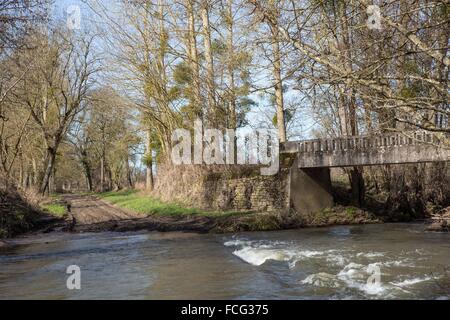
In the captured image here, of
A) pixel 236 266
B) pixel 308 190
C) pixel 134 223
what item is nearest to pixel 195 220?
pixel 134 223

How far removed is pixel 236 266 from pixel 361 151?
13.0 metres

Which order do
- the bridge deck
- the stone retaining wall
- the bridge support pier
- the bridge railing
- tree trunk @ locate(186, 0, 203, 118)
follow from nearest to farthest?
the bridge deck
the bridge railing
the bridge support pier
the stone retaining wall
tree trunk @ locate(186, 0, 203, 118)

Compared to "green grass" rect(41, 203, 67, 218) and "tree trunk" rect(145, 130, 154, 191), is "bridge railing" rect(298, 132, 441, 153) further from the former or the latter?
"tree trunk" rect(145, 130, 154, 191)

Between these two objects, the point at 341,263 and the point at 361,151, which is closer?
the point at 341,263

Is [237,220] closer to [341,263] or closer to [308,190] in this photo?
[308,190]

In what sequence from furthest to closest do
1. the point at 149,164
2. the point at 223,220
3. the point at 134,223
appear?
the point at 149,164 < the point at 134,223 < the point at 223,220

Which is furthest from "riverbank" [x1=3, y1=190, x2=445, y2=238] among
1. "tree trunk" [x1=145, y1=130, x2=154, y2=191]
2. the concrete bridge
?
"tree trunk" [x1=145, y1=130, x2=154, y2=191]

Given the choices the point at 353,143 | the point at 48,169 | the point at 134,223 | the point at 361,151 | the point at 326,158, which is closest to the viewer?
the point at 361,151

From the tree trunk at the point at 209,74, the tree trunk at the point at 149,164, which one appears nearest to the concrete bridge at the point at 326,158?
the tree trunk at the point at 209,74

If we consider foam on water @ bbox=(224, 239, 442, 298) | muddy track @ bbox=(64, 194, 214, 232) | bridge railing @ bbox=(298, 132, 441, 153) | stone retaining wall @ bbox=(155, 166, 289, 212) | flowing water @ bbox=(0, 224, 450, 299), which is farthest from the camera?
stone retaining wall @ bbox=(155, 166, 289, 212)

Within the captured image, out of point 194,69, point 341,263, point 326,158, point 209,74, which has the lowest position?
point 341,263

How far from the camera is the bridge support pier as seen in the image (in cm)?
2462

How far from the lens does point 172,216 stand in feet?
83.3

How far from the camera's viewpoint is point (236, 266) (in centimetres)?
1192
